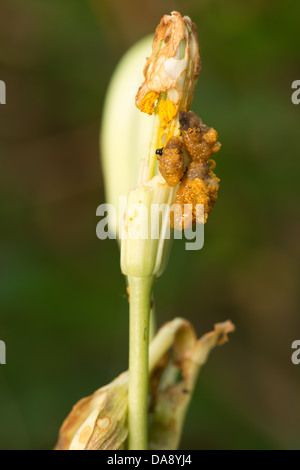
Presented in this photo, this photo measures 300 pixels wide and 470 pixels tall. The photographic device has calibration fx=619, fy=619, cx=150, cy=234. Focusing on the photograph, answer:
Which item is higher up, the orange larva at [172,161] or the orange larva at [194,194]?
the orange larva at [172,161]

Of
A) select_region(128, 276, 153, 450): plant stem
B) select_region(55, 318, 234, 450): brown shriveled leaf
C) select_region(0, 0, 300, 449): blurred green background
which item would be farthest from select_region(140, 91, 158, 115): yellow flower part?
select_region(0, 0, 300, 449): blurred green background

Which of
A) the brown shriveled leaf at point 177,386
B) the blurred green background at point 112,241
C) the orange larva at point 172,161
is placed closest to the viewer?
the orange larva at point 172,161

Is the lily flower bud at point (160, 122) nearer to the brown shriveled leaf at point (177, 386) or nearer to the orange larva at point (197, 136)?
the orange larva at point (197, 136)

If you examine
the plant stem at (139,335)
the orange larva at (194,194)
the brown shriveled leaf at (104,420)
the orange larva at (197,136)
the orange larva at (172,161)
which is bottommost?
the brown shriveled leaf at (104,420)

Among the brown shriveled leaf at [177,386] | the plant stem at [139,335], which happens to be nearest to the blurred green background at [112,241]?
the brown shriveled leaf at [177,386]

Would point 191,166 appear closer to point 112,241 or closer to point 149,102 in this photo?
point 149,102

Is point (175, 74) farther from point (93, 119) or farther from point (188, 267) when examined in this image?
point (93, 119)

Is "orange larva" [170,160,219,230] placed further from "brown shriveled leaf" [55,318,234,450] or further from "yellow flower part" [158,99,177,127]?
"brown shriveled leaf" [55,318,234,450]

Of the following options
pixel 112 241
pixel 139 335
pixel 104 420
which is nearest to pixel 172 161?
pixel 139 335
